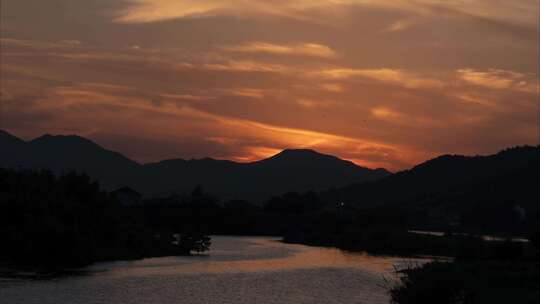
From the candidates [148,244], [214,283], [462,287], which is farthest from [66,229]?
[462,287]

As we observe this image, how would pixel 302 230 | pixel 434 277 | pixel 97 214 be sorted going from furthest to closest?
pixel 302 230
pixel 97 214
pixel 434 277

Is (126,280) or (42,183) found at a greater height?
(42,183)

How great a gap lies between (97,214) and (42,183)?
309 inches

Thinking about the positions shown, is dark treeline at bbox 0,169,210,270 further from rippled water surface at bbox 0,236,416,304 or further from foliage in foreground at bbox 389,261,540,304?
foliage in foreground at bbox 389,261,540,304

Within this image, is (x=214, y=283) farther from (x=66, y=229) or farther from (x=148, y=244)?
(x=148, y=244)

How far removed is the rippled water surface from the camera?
60250 millimetres

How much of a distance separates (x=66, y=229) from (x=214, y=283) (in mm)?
23394

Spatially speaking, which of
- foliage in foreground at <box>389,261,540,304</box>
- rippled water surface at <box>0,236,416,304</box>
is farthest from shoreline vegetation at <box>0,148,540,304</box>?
rippled water surface at <box>0,236,416,304</box>

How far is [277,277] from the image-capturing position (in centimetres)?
7806

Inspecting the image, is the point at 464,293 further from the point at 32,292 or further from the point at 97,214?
the point at 97,214

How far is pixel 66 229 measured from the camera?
88.2 metres

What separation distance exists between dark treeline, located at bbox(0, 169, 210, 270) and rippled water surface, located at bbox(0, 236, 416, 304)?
13.9 feet

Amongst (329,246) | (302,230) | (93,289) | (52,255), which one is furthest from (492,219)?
(93,289)

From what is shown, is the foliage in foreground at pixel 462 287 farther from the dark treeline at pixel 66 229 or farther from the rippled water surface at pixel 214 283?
the dark treeline at pixel 66 229
